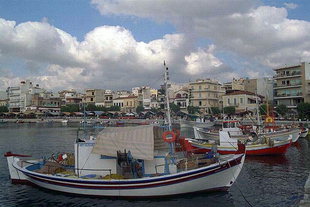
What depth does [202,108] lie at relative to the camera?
301 feet

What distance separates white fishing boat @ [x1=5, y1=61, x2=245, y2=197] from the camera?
16.3 m

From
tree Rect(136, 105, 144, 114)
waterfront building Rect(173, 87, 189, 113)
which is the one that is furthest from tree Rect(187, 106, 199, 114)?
tree Rect(136, 105, 144, 114)

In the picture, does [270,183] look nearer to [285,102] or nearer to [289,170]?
[289,170]

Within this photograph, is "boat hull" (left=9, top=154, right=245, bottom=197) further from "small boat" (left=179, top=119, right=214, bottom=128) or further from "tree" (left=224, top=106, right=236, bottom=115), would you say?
"tree" (left=224, top=106, right=236, bottom=115)

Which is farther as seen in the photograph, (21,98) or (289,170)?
(21,98)

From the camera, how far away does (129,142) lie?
16844mm

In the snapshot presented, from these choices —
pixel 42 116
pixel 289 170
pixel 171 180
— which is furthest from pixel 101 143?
pixel 42 116

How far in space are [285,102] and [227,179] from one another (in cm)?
6276

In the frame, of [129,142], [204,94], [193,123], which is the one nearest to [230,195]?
[129,142]

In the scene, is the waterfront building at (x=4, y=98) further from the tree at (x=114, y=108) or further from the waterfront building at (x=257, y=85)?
the waterfront building at (x=257, y=85)

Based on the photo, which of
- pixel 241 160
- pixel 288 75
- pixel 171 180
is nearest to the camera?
pixel 171 180

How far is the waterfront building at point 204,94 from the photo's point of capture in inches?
3585

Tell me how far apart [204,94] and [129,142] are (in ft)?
251

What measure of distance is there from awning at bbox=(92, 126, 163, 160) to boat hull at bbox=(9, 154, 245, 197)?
4.88 ft
